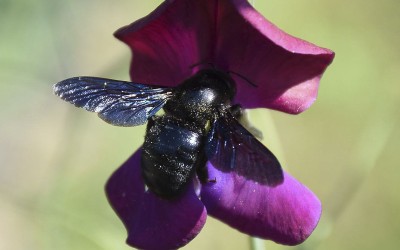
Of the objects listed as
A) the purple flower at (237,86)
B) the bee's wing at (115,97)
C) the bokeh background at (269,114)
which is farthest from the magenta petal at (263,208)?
the bokeh background at (269,114)

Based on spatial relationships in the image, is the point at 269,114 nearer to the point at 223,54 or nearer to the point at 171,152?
the point at 223,54

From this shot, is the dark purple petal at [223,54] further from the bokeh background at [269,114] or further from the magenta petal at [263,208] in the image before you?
the bokeh background at [269,114]

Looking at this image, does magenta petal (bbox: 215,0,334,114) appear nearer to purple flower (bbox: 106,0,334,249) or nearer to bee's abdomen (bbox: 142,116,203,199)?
purple flower (bbox: 106,0,334,249)

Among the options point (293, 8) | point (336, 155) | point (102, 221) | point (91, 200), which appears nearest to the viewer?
point (102, 221)

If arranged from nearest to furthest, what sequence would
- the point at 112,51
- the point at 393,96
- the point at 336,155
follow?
the point at 393,96 → the point at 336,155 → the point at 112,51

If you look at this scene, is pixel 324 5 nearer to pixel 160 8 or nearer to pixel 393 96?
pixel 393 96

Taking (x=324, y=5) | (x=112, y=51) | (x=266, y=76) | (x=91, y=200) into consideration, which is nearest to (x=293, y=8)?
(x=324, y=5)

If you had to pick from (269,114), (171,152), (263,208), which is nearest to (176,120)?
(171,152)
